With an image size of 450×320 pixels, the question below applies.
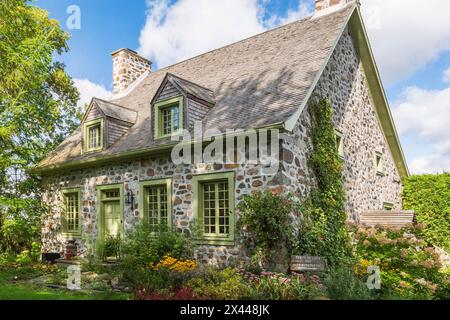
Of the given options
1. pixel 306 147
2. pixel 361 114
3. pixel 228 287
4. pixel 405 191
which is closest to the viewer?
pixel 228 287

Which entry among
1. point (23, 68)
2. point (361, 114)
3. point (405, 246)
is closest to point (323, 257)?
point (405, 246)

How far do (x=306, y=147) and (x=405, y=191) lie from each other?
780 cm

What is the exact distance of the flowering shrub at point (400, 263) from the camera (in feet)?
25.7

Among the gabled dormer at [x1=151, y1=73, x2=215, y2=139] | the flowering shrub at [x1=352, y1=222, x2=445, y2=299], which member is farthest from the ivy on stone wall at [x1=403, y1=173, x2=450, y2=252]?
the gabled dormer at [x1=151, y1=73, x2=215, y2=139]

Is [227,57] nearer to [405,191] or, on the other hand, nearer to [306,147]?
[306,147]

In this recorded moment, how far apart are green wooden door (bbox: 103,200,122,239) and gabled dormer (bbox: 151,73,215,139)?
2.69 m

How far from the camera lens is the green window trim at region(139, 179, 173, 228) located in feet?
35.2

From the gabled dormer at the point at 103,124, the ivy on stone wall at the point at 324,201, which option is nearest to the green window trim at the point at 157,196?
the gabled dormer at the point at 103,124

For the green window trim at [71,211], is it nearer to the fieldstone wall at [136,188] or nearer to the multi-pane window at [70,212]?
the multi-pane window at [70,212]

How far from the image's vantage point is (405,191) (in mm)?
15734

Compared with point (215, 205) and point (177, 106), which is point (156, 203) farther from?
point (177, 106)

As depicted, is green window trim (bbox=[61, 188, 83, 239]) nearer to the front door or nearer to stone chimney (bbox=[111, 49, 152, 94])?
the front door

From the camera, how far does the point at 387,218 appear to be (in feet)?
39.5
